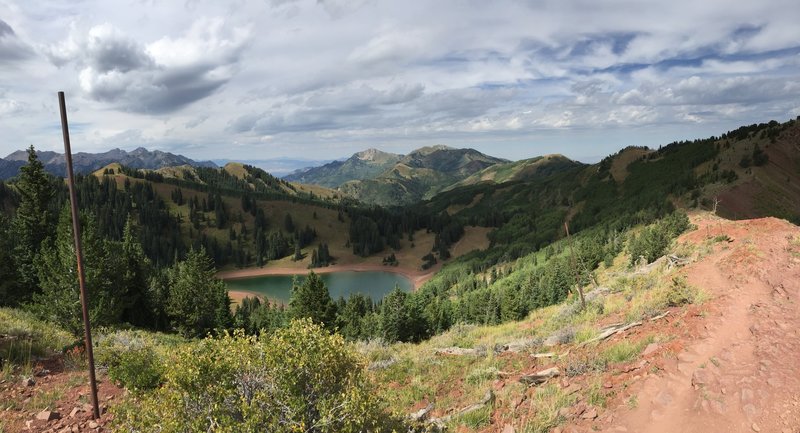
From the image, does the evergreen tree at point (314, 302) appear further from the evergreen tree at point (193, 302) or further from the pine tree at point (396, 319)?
the evergreen tree at point (193, 302)

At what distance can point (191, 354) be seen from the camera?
9086mm

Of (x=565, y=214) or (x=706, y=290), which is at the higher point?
(x=706, y=290)

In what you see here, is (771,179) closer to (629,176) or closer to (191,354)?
(629,176)

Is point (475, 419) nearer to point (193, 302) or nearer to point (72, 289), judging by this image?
point (72, 289)

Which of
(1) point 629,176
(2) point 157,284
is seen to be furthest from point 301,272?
(1) point 629,176

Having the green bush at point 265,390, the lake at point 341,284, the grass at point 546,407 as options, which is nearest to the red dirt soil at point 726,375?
the grass at point 546,407

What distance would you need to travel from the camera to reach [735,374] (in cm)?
1324

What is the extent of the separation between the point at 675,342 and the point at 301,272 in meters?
190

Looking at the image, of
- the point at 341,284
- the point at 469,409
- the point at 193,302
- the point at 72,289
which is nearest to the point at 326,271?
the point at 341,284

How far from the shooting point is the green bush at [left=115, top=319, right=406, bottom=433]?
8188 millimetres

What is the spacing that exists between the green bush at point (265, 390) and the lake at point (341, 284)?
13898cm

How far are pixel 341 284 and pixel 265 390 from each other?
6486 inches

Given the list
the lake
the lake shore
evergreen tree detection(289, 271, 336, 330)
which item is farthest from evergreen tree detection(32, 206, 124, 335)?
the lake shore

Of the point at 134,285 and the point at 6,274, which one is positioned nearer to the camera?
the point at 6,274
